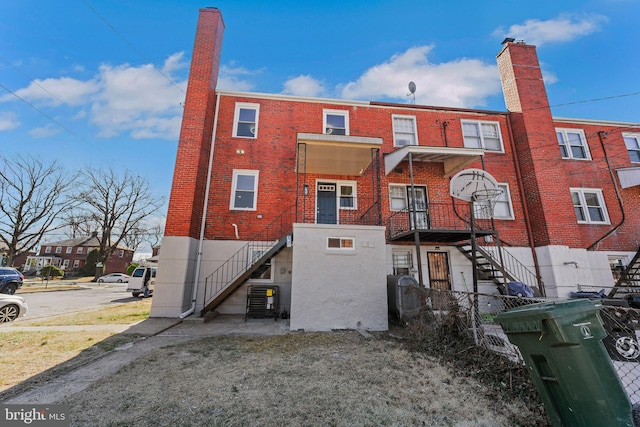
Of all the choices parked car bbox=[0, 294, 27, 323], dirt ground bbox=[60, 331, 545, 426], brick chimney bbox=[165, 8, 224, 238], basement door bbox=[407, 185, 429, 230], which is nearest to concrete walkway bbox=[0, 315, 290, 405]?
dirt ground bbox=[60, 331, 545, 426]

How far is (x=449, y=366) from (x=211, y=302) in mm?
7371

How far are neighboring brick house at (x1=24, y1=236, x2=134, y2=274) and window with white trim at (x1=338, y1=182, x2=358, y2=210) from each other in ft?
179

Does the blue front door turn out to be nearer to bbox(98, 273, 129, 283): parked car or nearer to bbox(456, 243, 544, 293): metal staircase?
bbox(456, 243, 544, 293): metal staircase

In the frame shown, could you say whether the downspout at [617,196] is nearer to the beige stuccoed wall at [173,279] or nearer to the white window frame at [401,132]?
the white window frame at [401,132]

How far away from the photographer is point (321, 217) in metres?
10.7

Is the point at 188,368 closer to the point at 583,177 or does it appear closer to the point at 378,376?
the point at 378,376

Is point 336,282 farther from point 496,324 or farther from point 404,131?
point 404,131

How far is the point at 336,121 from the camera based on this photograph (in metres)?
11.8

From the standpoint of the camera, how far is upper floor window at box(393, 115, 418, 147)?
11781 millimetres

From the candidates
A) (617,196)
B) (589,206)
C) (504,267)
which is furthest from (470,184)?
(617,196)

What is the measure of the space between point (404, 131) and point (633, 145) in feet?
38.9

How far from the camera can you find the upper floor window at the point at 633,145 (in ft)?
42.3

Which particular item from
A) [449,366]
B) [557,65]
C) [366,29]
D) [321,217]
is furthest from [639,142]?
[449,366]

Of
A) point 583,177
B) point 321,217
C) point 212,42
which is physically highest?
point 212,42
